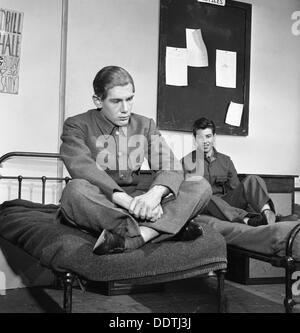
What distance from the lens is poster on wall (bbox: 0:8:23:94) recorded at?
10.5 ft

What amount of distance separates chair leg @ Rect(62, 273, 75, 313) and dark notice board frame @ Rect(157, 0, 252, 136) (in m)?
2.18

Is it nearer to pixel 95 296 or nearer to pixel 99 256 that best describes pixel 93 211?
pixel 99 256

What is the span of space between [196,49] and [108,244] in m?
2.58

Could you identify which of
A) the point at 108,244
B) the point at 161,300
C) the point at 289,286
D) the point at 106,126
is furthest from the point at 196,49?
the point at 108,244

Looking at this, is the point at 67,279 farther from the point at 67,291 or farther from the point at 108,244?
the point at 108,244

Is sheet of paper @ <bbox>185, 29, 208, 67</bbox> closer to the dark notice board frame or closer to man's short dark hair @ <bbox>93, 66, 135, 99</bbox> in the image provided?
→ the dark notice board frame

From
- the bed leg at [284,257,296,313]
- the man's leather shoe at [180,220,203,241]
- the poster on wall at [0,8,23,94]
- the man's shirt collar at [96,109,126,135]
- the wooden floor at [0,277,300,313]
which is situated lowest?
the wooden floor at [0,277,300,313]

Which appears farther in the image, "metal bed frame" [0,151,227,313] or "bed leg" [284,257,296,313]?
"bed leg" [284,257,296,313]

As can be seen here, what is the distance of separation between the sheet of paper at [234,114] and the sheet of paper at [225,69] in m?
0.18

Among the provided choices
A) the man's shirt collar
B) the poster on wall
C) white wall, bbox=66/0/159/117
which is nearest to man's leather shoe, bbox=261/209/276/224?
the man's shirt collar

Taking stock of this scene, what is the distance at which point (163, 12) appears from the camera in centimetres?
374

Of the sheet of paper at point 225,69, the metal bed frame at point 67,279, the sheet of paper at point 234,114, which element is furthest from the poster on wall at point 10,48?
the sheet of paper at point 234,114

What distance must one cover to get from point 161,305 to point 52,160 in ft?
4.66
